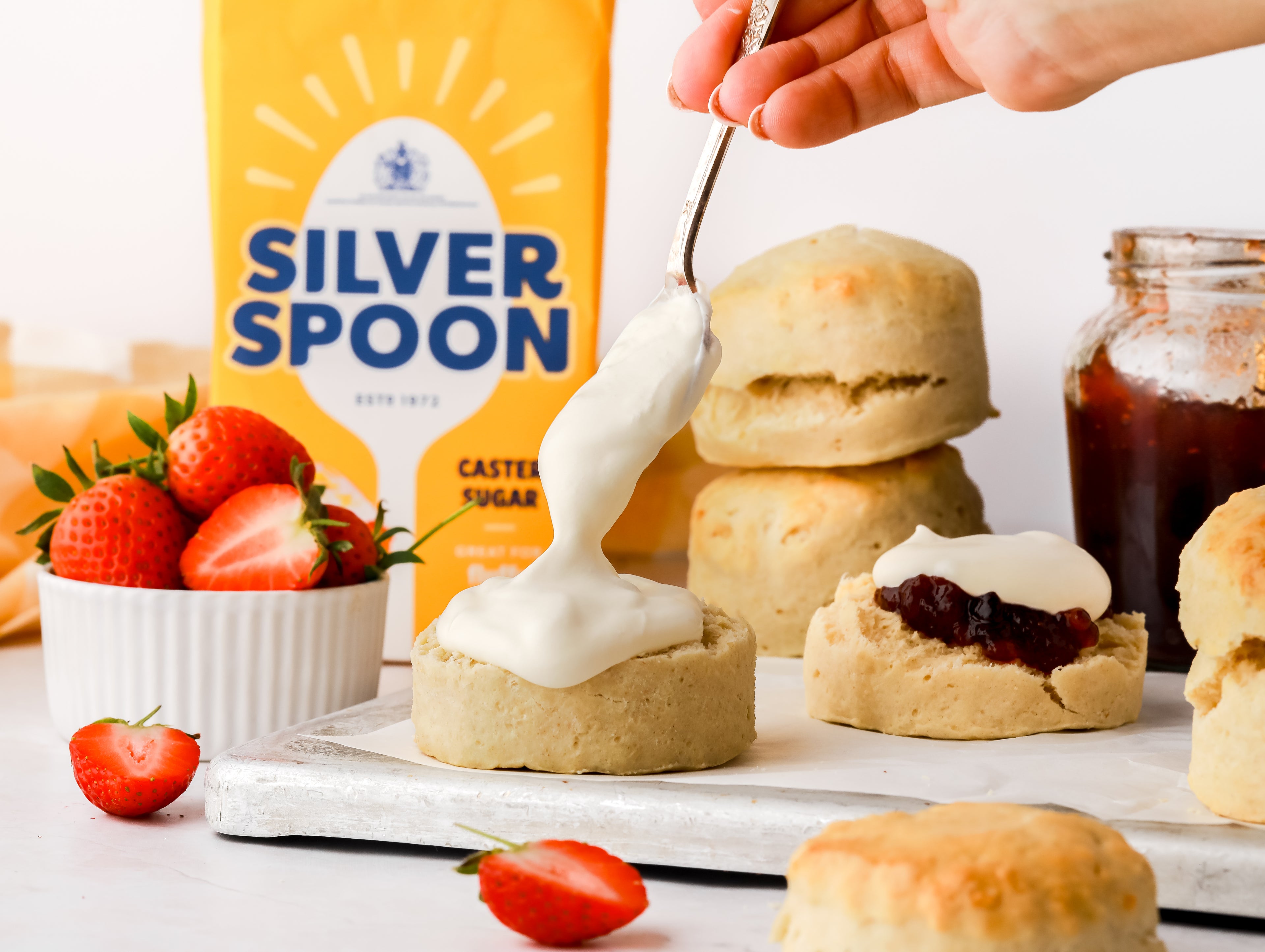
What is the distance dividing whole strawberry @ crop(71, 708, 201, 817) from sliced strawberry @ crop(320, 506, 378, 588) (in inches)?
11.3

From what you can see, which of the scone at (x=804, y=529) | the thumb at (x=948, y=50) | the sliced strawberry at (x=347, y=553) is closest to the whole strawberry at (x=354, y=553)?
the sliced strawberry at (x=347, y=553)

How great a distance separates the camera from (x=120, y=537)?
4.51 feet

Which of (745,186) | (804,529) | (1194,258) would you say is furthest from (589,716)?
(745,186)

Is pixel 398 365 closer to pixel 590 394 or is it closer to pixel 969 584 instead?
pixel 590 394

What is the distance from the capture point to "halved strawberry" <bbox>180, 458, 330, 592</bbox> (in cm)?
139

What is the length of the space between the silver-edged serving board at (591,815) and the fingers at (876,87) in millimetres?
746

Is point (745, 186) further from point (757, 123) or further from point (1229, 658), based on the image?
point (1229, 658)

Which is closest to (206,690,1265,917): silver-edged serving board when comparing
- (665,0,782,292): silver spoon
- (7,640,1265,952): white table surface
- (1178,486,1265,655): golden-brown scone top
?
(7,640,1265,952): white table surface

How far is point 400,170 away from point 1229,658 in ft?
3.99

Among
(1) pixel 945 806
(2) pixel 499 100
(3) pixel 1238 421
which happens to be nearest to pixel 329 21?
(2) pixel 499 100

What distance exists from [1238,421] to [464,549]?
99 centimetres

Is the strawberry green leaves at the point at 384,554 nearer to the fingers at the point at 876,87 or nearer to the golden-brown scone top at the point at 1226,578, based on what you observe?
the fingers at the point at 876,87

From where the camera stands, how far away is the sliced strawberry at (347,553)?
4.78ft

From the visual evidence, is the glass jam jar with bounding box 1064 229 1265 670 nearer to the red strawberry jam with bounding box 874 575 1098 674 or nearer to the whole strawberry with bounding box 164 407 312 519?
the red strawberry jam with bounding box 874 575 1098 674
